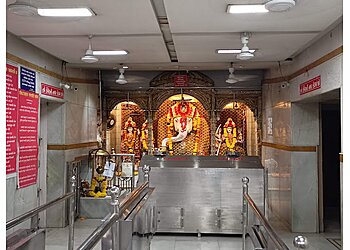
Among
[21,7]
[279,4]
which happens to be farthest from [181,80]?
[21,7]

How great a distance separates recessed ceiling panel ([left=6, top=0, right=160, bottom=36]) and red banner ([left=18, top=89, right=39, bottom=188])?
1.16 metres

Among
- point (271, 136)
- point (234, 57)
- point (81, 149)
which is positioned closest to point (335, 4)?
point (234, 57)

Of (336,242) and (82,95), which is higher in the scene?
(82,95)

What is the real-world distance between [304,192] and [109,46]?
4410mm

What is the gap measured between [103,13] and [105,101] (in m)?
5.82

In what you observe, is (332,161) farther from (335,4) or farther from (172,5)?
(172,5)

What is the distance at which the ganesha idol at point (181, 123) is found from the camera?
10.4 meters

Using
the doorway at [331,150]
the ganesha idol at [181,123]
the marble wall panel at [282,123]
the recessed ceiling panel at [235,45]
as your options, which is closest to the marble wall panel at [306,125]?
the marble wall panel at [282,123]

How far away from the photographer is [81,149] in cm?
853

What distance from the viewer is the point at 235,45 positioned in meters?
6.05

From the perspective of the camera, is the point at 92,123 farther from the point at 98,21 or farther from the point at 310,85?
the point at 310,85

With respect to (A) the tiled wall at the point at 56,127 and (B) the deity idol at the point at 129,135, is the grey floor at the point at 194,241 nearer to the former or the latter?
(A) the tiled wall at the point at 56,127

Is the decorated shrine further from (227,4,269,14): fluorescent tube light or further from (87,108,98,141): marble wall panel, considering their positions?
(227,4,269,14): fluorescent tube light

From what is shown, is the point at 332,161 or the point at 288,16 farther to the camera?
the point at 332,161
